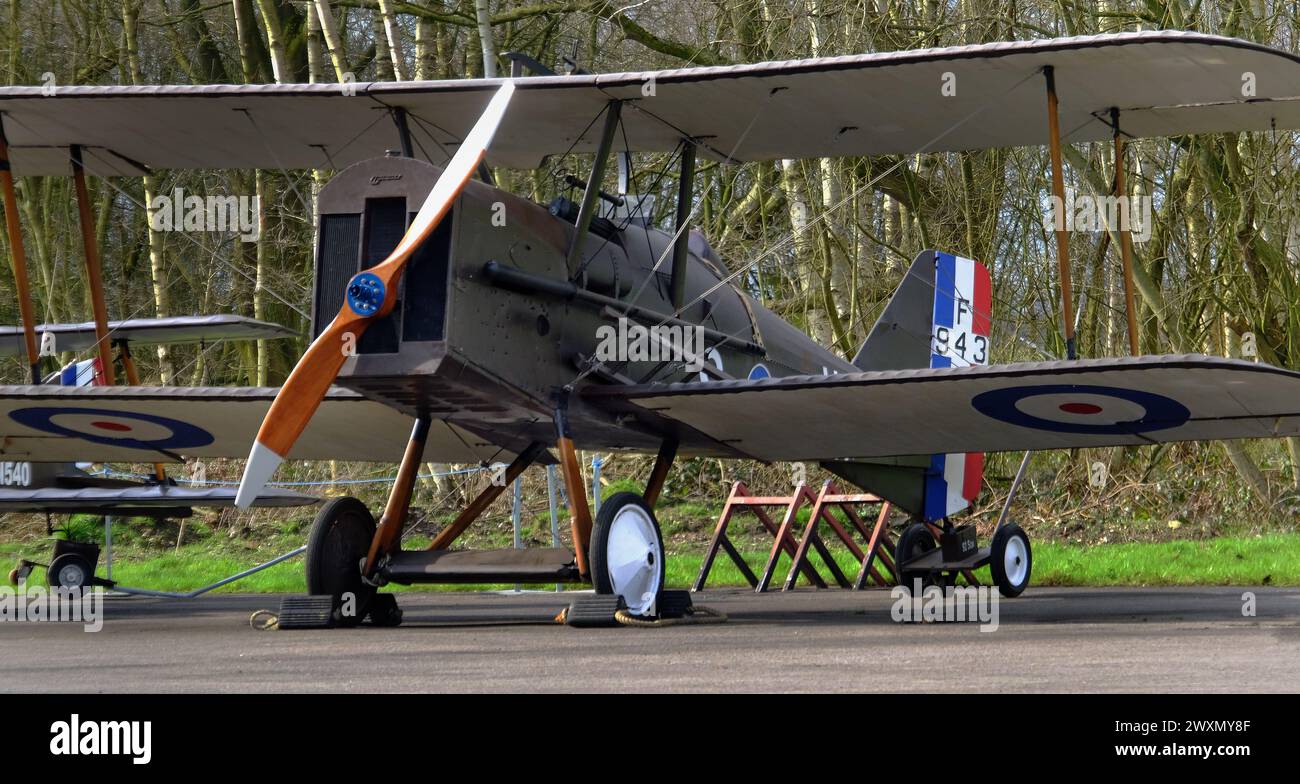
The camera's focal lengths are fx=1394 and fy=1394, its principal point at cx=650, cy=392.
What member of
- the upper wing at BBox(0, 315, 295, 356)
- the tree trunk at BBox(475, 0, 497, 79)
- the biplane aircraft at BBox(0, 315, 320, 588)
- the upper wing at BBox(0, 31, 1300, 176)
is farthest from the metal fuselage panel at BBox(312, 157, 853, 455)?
the tree trunk at BBox(475, 0, 497, 79)

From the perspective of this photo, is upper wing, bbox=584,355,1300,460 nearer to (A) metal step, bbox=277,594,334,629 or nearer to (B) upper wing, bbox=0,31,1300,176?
(B) upper wing, bbox=0,31,1300,176

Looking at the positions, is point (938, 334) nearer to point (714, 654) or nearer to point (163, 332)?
point (163, 332)

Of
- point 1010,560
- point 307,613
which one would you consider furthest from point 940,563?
point 307,613

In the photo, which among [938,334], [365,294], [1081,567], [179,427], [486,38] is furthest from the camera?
[486,38]

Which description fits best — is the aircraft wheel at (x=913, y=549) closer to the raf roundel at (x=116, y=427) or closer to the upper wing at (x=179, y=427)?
the upper wing at (x=179, y=427)

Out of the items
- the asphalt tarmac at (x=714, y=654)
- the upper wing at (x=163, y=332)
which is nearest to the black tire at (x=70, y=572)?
the upper wing at (x=163, y=332)

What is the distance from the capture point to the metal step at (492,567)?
773cm

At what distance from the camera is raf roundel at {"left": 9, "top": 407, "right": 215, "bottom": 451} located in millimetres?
9047

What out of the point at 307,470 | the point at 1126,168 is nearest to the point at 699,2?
the point at 1126,168

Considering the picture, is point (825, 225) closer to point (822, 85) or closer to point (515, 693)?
point (822, 85)

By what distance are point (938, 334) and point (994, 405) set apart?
15.4 feet

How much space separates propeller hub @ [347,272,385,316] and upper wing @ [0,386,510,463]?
1569 mm

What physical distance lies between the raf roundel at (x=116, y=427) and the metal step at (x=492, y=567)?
2.27m

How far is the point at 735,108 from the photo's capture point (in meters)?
8.79
